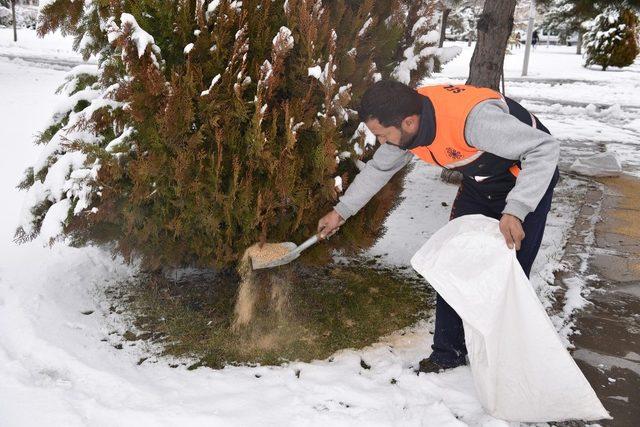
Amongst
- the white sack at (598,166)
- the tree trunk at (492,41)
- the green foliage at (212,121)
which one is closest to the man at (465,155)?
the green foliage at (212,121)

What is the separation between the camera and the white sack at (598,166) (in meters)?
6.85

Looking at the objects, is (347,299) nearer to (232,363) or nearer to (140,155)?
(232,363)

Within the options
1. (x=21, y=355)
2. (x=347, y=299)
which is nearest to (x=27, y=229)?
(x=21, y=355)

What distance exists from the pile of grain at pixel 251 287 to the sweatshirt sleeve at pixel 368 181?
0.38 meters

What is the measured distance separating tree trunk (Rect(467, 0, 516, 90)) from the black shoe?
3.55 m

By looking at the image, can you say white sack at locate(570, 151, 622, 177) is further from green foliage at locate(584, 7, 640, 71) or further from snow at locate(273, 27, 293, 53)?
green foliage at locate(584, 7, 640, 71)

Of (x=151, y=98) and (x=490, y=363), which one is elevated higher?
(x=151, y=98)

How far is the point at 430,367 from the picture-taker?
2865 millimetres

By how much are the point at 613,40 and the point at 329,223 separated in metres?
23.5

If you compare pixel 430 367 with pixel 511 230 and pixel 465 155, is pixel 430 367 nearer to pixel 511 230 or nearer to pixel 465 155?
pixel 511 230

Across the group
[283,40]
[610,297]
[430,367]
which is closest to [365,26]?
[283,40]

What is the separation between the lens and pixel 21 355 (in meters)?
2.71

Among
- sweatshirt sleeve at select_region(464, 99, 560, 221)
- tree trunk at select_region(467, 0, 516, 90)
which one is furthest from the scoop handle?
tree trunk at select_region(467, 0, 516, 90)

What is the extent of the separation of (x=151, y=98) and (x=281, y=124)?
24.4 inches
